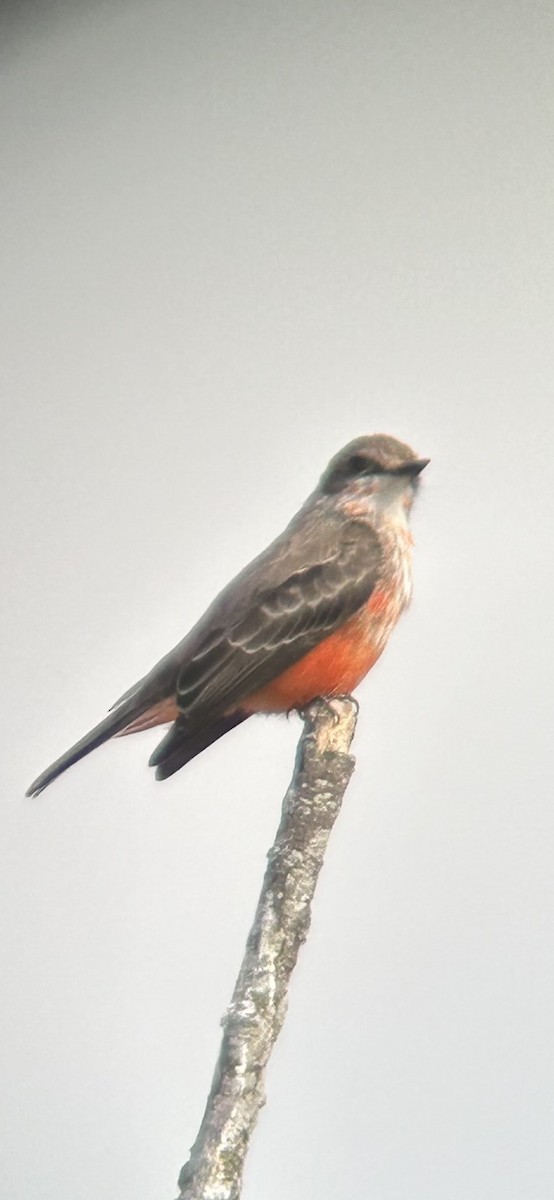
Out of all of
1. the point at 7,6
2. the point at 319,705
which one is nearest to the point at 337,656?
the point at 319,705

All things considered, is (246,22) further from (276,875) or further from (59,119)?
(276,875)

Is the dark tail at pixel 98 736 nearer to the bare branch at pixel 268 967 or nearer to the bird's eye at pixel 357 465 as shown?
the bare branch at pixel 268 967

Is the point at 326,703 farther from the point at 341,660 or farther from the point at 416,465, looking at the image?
the point at 416,465

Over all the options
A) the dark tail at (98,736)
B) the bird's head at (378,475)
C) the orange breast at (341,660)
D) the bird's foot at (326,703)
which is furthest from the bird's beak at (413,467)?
the dark tail at (98,736)

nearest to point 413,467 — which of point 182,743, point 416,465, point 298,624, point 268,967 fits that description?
point 416,465

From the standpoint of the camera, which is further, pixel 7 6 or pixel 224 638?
pixel 7 6

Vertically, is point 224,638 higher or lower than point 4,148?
lower

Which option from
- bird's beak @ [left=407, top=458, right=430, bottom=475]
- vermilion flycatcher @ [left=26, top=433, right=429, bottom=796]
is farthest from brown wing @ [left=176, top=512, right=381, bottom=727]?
bird's beak @ [left=407, top=458, right=430, bottom=475]

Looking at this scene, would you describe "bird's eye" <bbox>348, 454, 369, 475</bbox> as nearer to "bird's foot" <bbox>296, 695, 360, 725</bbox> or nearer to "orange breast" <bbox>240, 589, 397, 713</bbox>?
"orange breast" <bbox>240, 589, 397, 713</bbox>
